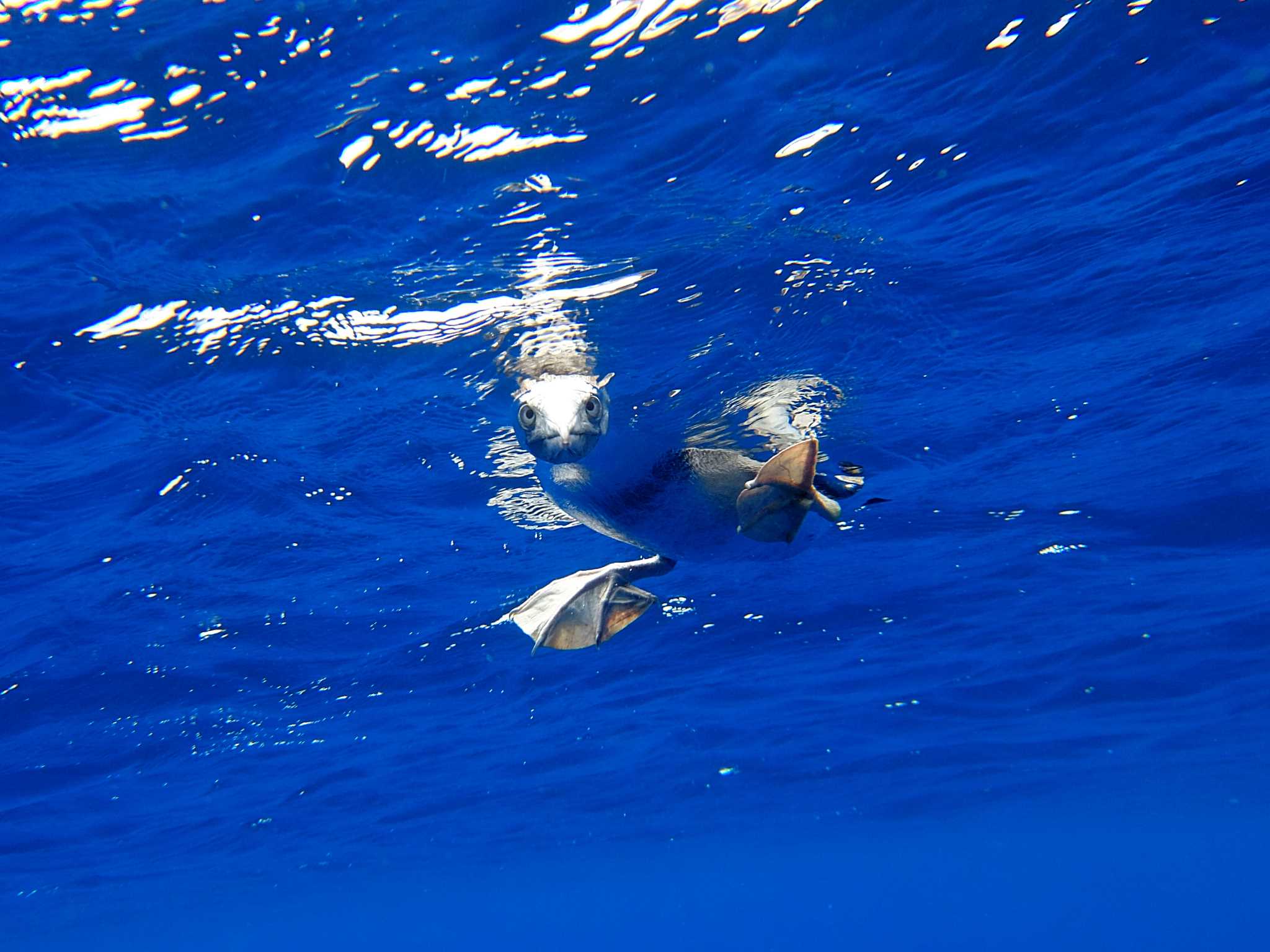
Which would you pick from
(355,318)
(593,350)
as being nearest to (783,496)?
(593,350)

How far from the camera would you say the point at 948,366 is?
9.05m

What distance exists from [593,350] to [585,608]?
2814 millimetres

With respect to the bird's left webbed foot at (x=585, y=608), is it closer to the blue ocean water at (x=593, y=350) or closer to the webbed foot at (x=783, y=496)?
the webbed foot at (x=783, y=496)

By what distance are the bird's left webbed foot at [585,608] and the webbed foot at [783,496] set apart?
5.37 ft

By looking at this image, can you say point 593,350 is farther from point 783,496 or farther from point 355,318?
point 783,496

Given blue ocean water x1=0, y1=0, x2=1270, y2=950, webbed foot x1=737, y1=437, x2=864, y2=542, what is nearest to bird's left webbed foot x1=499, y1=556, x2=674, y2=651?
webbed foot x1=737, y1=437, x2=864, y2=542

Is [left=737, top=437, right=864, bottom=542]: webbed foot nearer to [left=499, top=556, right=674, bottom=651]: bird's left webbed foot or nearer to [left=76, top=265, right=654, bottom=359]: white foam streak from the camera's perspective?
[left=499, top=556, right=674, bottom=651]: bird's left webbed foot

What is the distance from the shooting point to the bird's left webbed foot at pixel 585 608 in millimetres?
6047

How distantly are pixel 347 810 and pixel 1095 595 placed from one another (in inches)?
830

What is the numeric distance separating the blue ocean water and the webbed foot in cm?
304

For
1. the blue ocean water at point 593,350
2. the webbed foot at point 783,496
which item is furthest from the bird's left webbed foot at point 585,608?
the blue ocean water at point 593,350

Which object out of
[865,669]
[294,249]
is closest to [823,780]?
[865,669]

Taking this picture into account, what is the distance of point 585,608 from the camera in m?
6.23

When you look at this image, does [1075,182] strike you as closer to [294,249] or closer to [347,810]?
[294,249]
